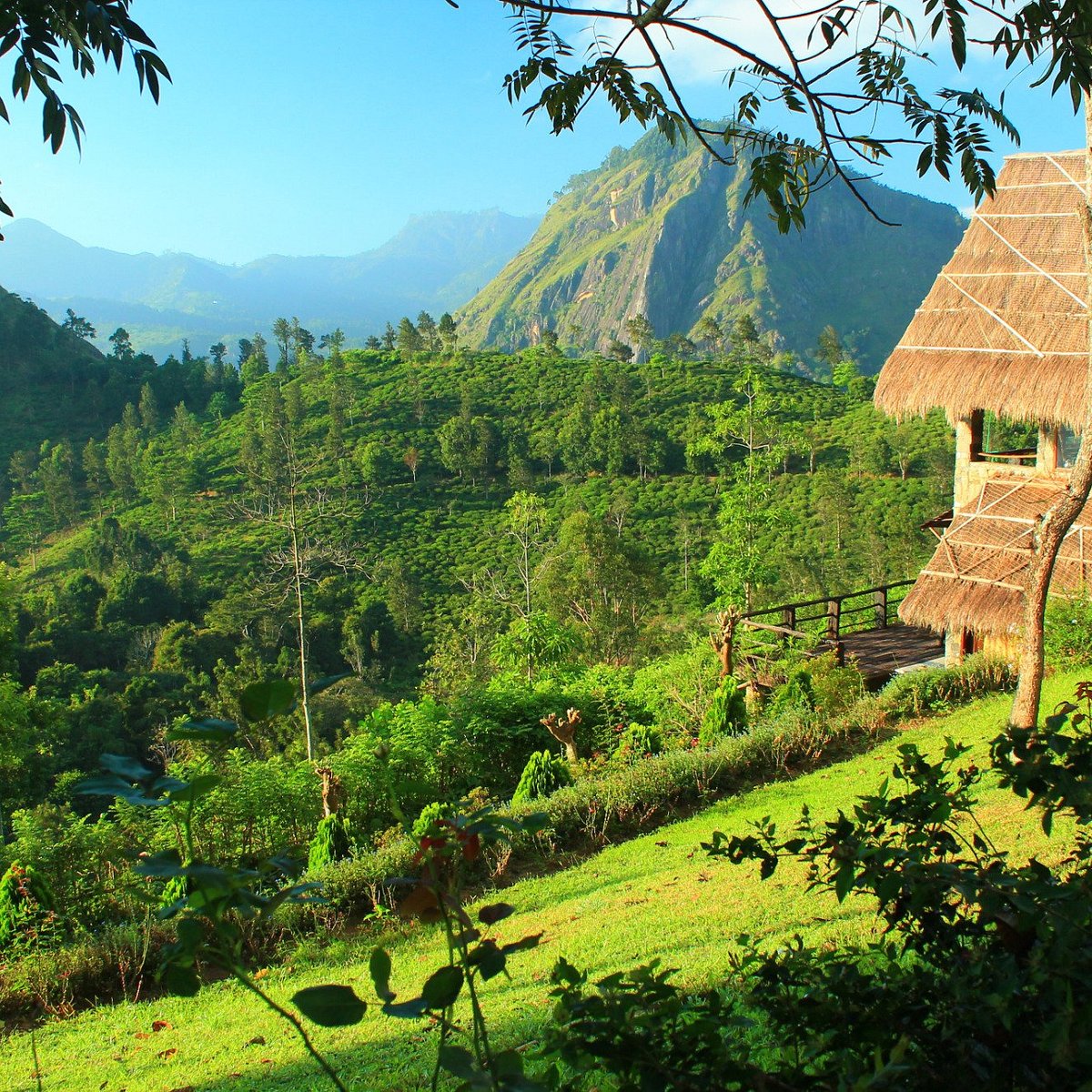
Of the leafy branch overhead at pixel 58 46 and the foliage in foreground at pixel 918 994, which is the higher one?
the leafy branch overhead at pixel 58 46

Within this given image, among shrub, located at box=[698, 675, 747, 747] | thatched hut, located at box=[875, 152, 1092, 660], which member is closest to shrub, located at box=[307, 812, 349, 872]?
shrub, located at box=[698, 675, 747, 747]

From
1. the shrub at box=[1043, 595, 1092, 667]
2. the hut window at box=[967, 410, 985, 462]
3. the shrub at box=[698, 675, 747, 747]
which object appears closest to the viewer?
the shrub at box=[1043, 595, 1092, 667]

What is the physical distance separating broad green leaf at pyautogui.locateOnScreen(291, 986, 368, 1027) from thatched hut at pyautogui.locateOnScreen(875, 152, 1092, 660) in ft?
26.6

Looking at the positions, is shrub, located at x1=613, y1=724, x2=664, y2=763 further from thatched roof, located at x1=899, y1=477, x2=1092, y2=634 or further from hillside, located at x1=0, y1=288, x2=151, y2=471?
hillside, located at x1=0, y1=288, x2=151, y2=471

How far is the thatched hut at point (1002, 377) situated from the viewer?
818 centimetres

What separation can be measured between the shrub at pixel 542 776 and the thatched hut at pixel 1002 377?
12.1 feet

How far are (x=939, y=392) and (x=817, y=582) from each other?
24330mm

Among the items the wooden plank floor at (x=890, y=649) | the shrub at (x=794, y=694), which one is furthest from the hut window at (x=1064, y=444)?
the shrub at (x=794, y=694)

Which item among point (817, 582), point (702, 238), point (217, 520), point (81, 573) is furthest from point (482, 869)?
point (702, 238)

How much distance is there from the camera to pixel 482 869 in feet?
19.5

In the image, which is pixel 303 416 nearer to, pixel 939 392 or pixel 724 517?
pixel 724 517

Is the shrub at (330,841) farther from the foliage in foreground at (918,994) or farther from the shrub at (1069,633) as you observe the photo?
the shrub at (1069,633)

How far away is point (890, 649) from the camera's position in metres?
10.4

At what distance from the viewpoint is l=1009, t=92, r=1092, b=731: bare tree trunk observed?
4.89m
